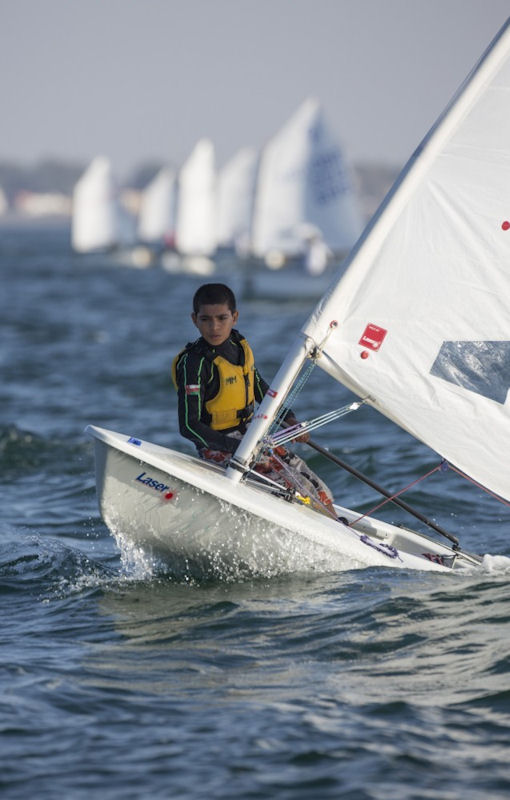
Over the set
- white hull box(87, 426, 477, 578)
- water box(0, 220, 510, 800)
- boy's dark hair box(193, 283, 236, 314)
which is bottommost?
→ water box(0, 220, 510, 800)

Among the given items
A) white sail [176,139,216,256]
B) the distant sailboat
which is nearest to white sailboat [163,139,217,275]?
white sail [176,139,216,256]

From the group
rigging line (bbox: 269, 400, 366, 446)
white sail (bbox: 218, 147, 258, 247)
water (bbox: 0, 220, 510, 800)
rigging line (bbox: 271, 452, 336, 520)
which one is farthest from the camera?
white sail (bbox: 218, 147, 258, 247)

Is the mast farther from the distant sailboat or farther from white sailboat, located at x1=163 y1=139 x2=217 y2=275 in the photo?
white sailboat, located at x1=163 y1=139 x2=217 y2=275

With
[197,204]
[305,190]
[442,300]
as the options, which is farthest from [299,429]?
[197,204]

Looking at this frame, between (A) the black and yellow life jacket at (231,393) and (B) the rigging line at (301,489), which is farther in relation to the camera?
(B) the rigging line at (301,489)

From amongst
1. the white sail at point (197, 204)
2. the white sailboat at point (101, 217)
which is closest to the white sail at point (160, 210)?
the white sailboat at point (101, 217)

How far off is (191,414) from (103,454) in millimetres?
497

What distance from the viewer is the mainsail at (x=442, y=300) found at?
5406mm

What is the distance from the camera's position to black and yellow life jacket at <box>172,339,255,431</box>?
5.72 meters

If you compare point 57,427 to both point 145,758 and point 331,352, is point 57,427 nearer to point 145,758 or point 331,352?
point 331,352

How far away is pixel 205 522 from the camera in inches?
215

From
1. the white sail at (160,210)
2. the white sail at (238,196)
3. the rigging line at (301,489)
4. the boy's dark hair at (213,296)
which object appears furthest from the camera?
the white sail at (160,210)

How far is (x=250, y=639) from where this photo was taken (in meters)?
4.95

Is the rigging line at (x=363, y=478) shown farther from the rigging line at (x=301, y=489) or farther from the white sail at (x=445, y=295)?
the white sail at (x=445, y=295)
